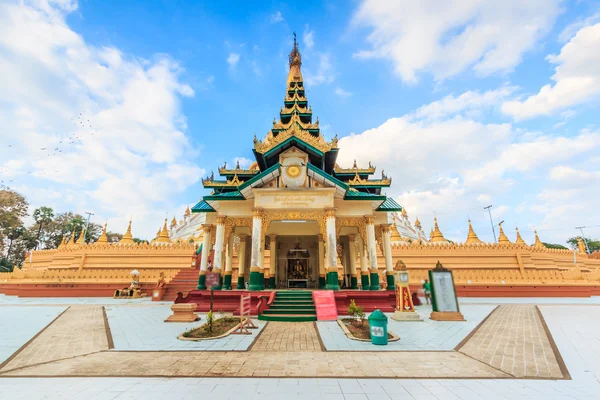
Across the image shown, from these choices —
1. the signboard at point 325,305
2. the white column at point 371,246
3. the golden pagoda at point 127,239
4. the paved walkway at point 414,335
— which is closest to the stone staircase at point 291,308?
the signboard at point 325,305

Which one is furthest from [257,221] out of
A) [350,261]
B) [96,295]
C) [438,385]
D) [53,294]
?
[53,294]

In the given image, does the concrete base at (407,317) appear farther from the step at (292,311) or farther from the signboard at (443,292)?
the step at (292,311)

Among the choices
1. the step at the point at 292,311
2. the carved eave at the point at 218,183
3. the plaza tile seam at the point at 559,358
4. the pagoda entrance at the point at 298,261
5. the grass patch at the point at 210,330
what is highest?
the carved eave at the point at 218,183

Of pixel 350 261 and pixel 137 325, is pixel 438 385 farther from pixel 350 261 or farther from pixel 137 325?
pixel 350 261

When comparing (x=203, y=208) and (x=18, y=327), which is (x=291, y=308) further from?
(x=18, y=327)

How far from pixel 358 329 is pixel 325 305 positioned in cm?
360

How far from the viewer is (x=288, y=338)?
8.54 meters

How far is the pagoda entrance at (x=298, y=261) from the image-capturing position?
21.3 m

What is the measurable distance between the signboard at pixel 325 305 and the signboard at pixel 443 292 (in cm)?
439

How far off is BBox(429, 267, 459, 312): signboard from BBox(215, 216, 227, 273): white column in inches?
433

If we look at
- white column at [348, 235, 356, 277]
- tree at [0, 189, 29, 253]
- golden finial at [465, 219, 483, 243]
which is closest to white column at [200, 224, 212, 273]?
white column at [348, 235, 356, 277]

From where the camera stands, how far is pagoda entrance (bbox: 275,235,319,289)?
21.3m

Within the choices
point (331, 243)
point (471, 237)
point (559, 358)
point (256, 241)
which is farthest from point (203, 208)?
point (471, 237)

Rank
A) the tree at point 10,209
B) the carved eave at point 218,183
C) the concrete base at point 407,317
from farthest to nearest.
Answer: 1. the tree at point 10,209
2. the carved eave at point 218,183
3. the concrete base at point 407,317
